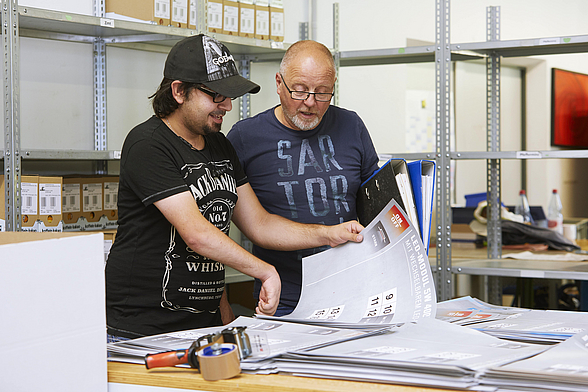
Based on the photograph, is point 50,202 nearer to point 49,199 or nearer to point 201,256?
point 49,199

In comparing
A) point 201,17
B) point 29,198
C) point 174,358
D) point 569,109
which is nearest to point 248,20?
point 201,17

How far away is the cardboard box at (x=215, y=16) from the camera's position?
2.72 m

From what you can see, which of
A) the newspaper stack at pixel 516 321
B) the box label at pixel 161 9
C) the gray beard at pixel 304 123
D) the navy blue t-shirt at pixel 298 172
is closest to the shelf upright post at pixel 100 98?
the box label at pixel 161 9

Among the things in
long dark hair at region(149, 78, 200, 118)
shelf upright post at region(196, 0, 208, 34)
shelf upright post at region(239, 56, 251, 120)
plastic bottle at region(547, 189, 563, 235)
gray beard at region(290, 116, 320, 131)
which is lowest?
plastic bottle at region(547, 189, 563, 235)

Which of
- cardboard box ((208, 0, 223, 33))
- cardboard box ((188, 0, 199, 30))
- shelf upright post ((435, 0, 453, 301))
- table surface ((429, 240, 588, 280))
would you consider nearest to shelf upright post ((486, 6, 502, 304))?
table surface ((429, 240, 588, 280))

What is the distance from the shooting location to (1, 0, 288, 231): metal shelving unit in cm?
218

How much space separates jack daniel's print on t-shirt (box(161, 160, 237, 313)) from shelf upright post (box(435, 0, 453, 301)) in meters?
1.48

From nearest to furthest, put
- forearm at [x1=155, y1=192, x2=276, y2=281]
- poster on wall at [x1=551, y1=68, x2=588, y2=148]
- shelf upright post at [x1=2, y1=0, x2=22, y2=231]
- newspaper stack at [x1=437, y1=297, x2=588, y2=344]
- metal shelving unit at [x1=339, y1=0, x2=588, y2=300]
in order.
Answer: newspaper stack at [x1=437, y1=297, x2=588, y2=344] < forearm at [x1=155, y1=192, x2=276, y2=281] < shelf upright post at [x1=2, y1=0, x2=22, y2=231] < metal shelving unit at [x1=339, y1=0, x2=588, y2=300] < poster on wall at [x1=551, y1=68, x2=588, y2=148]

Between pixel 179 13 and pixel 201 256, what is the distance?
153cm

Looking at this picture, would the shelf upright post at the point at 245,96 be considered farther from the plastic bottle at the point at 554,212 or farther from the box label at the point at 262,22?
the plastic bottle at the point at 554,212

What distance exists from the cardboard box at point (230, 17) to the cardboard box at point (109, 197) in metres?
0.82

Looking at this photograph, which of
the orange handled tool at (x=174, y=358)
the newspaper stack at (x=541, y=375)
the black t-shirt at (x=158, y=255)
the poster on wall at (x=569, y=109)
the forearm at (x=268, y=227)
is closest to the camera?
the newspaper stack at (x=541, y=375)

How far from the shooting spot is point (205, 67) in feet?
4.44

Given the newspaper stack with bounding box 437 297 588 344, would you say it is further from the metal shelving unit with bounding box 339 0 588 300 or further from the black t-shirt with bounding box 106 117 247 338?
the metal shelving unit with bounding box 339 0 588 300
